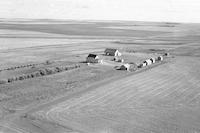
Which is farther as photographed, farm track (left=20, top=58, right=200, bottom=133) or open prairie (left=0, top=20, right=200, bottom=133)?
farm track (left=20, top=58, right=200, bottom=133)

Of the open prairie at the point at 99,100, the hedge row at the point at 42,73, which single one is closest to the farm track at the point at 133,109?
the open prairie at the point at 99,100

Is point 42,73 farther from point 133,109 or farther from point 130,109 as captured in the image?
point 133,109

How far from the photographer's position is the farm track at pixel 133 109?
28.6 metres

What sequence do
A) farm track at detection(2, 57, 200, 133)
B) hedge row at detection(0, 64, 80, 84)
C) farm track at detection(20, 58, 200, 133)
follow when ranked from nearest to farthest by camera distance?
farm track at detection(2, 57, 200, 133) → farm track at detection(20, 58, 200, 133) → hedge row at detection(0, 64, 80, 84)

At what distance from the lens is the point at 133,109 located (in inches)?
1330

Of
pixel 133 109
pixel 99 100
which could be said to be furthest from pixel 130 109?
pixel 99 100

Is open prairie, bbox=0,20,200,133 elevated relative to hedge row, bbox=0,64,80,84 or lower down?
lower down

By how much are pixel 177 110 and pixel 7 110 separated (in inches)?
748

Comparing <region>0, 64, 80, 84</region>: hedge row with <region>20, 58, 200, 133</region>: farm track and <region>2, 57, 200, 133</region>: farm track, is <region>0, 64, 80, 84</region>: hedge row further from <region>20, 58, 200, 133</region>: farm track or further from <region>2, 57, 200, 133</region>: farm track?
<region>20, 58, 200, 133</region>: farm track

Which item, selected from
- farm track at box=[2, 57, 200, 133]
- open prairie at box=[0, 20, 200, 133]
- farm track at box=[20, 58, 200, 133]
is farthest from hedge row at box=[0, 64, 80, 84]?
farm track at box=[20, 58, 200, 133]

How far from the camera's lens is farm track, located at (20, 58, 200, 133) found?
93.9 feet

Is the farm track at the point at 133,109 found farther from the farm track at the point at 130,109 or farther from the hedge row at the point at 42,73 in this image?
the hedge row at the point at 42,73

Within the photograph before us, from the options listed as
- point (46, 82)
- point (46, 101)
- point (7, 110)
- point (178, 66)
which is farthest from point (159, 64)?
point (7, 110)

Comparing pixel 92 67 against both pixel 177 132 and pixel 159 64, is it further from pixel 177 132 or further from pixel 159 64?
pixel 177 132
